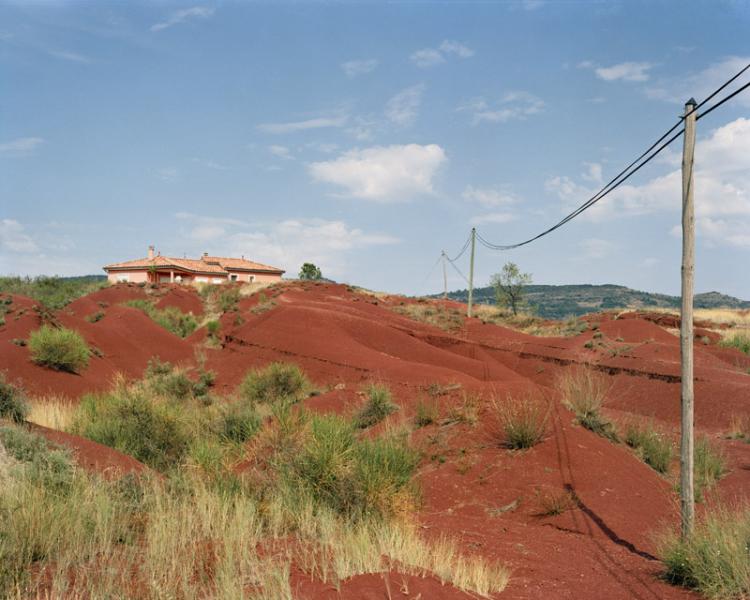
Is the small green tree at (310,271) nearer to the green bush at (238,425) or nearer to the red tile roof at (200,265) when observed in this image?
the red tile roof at (200,265)

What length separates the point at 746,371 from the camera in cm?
2695

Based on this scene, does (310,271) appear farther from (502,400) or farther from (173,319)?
(502,400)

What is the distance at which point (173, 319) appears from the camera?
140 feet

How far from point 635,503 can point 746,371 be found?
62.1 feet

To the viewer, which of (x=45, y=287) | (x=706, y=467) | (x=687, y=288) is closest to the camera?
(x=687, y=288)

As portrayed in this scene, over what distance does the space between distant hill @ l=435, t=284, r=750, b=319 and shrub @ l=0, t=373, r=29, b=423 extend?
114636 millimetres

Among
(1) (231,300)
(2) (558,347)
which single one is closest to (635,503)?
(2) (558,347)

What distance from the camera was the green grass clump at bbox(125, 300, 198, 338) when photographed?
1607 inches

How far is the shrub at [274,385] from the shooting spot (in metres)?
21.5

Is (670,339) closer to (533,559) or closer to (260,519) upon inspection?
(533,559)

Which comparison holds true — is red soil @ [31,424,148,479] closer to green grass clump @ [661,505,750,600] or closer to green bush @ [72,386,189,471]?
green bush @ [72,386,189,471]

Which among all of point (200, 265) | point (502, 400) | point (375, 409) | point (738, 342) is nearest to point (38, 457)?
point (502, 400)


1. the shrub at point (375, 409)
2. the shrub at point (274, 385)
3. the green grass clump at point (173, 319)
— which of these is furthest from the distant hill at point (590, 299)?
the shrub at point (375, 409)

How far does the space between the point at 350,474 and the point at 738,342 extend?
32.2 meters
